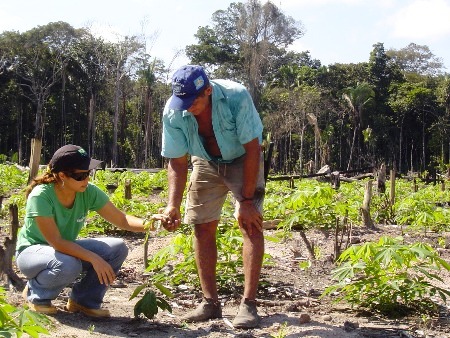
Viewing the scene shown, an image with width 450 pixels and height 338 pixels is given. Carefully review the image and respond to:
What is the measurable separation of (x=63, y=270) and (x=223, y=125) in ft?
3.93

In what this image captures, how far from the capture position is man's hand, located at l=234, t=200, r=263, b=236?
146 inches

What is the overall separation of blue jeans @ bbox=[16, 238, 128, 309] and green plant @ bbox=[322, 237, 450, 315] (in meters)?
1.31

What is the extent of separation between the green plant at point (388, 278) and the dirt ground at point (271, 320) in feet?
0.34

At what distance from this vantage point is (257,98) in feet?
134

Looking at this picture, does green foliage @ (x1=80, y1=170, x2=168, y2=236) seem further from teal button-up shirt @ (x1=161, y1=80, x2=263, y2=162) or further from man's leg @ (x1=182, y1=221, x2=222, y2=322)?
teal button-up shirt @ (x1=161, y1=80, x2=263, y2=162)

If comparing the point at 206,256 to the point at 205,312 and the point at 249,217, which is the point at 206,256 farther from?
the point at 249,217

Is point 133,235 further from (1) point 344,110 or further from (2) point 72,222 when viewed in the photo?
(1) point 344,110

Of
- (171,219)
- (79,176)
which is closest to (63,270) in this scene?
(79,176)

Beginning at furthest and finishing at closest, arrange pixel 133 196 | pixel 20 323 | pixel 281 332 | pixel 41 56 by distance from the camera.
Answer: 1. pixel 41 56
2. pixel 133 196
3. pixel 281 332
4. pixel 20 323

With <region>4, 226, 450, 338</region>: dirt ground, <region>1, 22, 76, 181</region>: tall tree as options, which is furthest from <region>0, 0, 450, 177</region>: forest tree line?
<region>4, 226, 450, 338</region>: dirt ground

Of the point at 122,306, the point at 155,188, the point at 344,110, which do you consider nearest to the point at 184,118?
the point at 122,306

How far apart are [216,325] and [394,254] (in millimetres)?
1064

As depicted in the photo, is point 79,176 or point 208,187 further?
point 208,187

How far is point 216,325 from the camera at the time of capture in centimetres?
371
